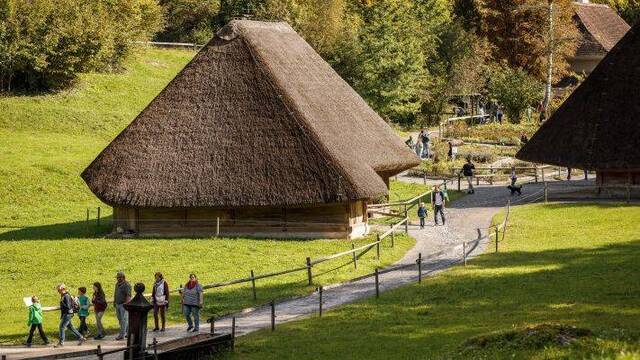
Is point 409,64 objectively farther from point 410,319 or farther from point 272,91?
point 410,319

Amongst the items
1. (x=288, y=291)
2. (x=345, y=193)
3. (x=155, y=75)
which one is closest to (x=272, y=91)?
(x=345, y=193)

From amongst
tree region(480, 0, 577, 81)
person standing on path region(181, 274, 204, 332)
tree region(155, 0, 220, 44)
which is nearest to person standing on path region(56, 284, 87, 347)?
person standing on path region(181, 274, 204, 332)

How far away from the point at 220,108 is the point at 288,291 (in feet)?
39.6

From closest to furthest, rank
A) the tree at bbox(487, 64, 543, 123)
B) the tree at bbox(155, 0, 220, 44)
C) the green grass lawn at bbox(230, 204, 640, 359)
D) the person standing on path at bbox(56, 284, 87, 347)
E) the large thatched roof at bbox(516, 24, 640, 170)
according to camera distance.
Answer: the green grass lawn at bbox(230, 204, 640, 359) → the person standing on path at bbox(56, 284, 87, 347) → the large thatched roof at bbox(516, 24, 640, 170) → the tree at bbox(487, 64, 543, 123) → the tree at bbox(155, 0, 220, 44)

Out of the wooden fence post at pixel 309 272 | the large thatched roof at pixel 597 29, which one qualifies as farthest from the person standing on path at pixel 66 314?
the large thatched roof at pixel 597 29

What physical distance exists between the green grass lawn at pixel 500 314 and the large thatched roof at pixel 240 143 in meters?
7.23

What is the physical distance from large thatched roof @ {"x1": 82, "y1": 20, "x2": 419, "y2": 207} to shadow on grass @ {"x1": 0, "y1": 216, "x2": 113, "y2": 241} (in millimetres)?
2339

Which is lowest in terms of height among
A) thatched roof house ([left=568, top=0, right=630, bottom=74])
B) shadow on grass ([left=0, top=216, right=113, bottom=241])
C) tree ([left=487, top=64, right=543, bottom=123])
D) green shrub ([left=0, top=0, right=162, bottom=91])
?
shadow on grass ([left=0, top=216, right=113, bottom=241])

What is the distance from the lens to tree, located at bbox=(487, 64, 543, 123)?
7531cm

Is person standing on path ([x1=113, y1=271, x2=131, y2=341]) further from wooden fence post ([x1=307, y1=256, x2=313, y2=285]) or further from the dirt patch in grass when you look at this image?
the dirt patch in grass

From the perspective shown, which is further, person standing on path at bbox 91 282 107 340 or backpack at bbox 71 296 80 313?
person standing on path at bbox 91 282 107 340

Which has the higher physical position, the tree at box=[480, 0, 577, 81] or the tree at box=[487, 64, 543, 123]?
the tree at box=[480, 0, 577, 81]

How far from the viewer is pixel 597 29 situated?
90812 millimetres

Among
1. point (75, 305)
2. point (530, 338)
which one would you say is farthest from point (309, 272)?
point (530, 338)
